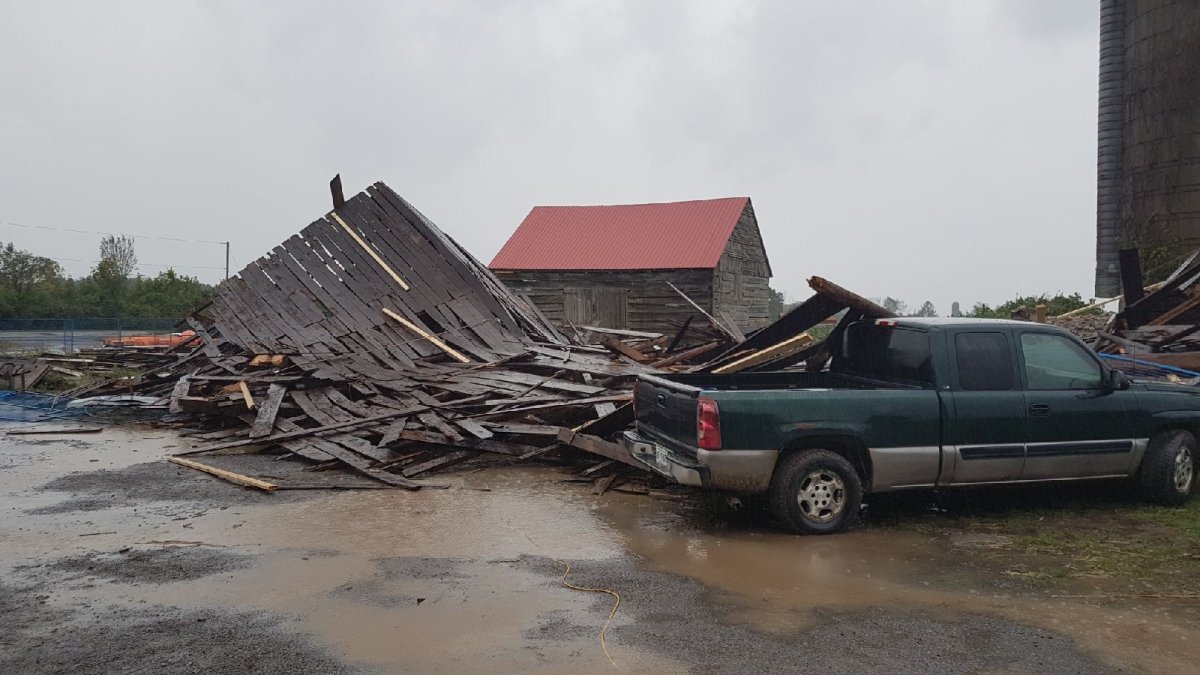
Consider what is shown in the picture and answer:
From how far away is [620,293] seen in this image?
31.0 metres

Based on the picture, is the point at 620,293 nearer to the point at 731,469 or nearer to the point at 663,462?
the point at 663,462

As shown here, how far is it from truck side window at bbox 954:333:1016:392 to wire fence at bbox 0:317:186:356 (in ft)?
101

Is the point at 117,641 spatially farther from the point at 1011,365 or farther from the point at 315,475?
the point at 1011,365

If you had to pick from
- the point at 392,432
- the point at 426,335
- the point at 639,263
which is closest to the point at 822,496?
the point at 392,432

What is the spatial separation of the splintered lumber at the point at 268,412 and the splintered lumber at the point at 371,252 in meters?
4.39

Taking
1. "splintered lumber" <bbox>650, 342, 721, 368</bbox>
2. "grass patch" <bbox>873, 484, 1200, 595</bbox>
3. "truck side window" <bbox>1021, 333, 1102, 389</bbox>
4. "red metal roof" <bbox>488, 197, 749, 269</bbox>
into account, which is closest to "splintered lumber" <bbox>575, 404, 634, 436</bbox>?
"grass patch" <bbox>873, 484, 1200, 595</bbox>

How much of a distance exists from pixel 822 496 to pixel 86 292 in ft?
168

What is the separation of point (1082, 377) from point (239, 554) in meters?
7.70

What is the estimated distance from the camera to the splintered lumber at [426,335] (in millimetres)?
14808

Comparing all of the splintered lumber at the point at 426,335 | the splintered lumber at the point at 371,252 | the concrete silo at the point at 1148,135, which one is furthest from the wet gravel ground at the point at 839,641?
the concrete silo at the point at 1148,135

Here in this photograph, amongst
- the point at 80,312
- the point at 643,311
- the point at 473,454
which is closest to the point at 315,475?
the point at 473,454

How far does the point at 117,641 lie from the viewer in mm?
4898

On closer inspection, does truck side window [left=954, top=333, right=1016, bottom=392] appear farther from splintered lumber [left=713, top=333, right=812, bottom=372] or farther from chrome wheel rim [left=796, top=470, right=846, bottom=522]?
splintered lumber [left=713, top=333, right=812, bottom=372]

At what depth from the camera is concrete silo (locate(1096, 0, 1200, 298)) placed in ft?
87.4
